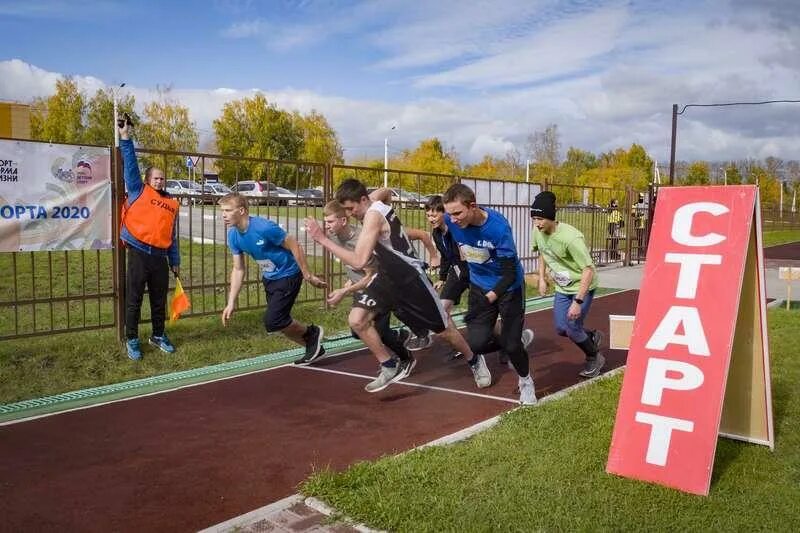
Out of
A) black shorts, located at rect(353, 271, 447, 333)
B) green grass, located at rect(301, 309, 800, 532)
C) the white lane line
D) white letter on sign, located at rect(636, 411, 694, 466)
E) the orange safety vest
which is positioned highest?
the orange safety vest

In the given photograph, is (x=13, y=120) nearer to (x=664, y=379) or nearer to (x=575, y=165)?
(x=664, y=379)

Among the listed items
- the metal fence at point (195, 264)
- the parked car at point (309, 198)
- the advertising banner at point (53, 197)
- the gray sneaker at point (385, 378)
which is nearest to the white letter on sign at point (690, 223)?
the gray sneaker at point (385, 378)

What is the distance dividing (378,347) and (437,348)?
7.74 ft

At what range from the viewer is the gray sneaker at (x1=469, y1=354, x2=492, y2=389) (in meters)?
6.90

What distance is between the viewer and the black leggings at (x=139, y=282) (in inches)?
312

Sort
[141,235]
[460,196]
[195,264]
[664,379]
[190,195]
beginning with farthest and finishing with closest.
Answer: [195,264] < [190,195] < [141,235] < [460,196] < [664,379]

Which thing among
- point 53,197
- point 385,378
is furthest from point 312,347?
point 53,197

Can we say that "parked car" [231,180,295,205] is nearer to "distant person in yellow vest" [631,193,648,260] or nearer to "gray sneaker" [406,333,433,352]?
"gray sneaker" [406,333,433,352]

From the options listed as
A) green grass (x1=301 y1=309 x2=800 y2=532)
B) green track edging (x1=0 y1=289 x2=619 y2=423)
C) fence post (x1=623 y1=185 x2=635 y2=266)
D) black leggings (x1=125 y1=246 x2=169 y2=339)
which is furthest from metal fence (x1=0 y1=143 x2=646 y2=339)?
fence post (x1=623 y1=185 x2=635 y2=266)

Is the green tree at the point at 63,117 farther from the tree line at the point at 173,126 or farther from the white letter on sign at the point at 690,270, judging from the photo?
the white letter on sign at the point at 690,270

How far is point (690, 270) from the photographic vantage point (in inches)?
180

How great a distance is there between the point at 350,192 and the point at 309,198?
450 cm

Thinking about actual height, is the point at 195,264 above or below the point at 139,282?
below

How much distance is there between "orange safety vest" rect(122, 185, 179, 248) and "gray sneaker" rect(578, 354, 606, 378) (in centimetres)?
473
